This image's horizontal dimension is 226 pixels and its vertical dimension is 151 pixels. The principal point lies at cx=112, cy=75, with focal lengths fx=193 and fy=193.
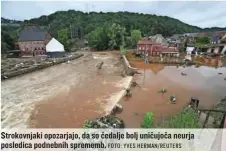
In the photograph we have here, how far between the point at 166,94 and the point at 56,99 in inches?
280

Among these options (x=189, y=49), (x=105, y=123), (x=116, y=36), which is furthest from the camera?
(x=116, y=36)

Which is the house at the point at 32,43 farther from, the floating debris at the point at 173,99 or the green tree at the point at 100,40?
the floating debris at the point at 173,99

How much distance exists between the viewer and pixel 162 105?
35.1 ft

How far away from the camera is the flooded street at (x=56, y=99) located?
361 inches

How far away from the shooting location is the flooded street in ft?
30.1

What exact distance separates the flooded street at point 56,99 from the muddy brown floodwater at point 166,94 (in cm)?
141

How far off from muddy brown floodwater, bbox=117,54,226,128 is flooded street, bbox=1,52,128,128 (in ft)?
4.62

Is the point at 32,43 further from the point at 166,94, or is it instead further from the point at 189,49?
the point at 166,94

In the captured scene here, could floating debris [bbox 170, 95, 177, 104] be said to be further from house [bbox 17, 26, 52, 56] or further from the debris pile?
house [bbox 17, 26, 52, 56]

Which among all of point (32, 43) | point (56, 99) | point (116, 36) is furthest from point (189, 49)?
point (56, 99)

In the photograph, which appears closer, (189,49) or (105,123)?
(105,123)

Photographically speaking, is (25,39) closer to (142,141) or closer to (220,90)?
(220,90)

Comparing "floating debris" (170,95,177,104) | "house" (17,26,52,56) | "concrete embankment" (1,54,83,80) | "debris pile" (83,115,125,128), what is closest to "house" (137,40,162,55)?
"concrete embankment" (1,54,83,80)

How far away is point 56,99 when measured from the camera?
39.9ft
